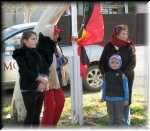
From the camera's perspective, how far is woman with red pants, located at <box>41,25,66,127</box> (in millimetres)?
5875

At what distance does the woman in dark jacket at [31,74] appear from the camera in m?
5.31

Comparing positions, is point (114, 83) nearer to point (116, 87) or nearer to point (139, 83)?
point (116, 87)

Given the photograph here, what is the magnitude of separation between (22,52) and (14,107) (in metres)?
1.19

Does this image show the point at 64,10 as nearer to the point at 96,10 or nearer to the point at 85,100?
the point at 96,10

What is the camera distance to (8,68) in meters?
7.93

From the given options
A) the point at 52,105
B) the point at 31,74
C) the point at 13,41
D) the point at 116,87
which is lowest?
the point at 52,105

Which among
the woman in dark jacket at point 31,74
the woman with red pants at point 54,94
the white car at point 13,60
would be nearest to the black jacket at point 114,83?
the woman with red pants at point 54,94

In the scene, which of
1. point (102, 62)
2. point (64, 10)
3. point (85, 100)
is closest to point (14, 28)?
point (85, 100)

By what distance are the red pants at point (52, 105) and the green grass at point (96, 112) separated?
9.3 inches

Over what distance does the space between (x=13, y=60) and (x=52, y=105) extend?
2.09 m

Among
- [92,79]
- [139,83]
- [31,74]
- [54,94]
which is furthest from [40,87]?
[139,83]

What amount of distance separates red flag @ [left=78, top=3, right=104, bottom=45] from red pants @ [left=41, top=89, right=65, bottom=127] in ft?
2.69

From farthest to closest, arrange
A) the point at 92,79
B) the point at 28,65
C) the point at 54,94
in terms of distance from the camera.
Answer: the point at 92,79
the point at 54,94
the point at 28,65

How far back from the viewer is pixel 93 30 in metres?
6.27
